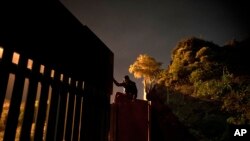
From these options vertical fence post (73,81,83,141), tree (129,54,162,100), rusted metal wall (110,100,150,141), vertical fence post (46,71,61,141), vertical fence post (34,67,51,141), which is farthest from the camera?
tree (129,54,162,100)

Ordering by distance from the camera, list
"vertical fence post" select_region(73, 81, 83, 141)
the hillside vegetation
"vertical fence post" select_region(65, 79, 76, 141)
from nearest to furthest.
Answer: "vertical fence post" select_region(65, 79, 76, 141), "vertical fence post" select_region(73, 81, 83, 141), the hillside vegetation

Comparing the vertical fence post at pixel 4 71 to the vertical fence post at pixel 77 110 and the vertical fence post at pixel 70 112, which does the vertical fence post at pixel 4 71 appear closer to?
the vertical fence post at pixel 70 112

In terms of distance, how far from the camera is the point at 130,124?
624 centimetres

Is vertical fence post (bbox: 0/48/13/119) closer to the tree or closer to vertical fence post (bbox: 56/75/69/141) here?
vertical fence post (bbox: 56/75/69/141)

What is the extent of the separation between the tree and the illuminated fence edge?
2357 cm

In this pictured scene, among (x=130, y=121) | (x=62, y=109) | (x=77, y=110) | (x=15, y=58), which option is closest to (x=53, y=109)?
(x=62, y=109)

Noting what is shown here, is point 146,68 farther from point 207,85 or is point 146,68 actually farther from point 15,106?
point 15,106

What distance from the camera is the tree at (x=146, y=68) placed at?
28.4 metres

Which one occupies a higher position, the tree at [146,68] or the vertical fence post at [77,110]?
the tree at [146,68]

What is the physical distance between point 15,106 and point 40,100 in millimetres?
503

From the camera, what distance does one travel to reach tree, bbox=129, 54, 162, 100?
28425mm

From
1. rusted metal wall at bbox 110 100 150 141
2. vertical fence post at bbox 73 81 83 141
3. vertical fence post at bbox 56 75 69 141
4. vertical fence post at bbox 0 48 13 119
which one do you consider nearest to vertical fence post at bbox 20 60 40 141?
vertical fence post at bbox 0 48 13 119

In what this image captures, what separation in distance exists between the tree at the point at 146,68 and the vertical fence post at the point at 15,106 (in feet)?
81.4

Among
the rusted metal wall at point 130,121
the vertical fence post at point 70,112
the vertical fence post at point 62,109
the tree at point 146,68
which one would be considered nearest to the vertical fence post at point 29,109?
the vertical fence post at point 62,109
